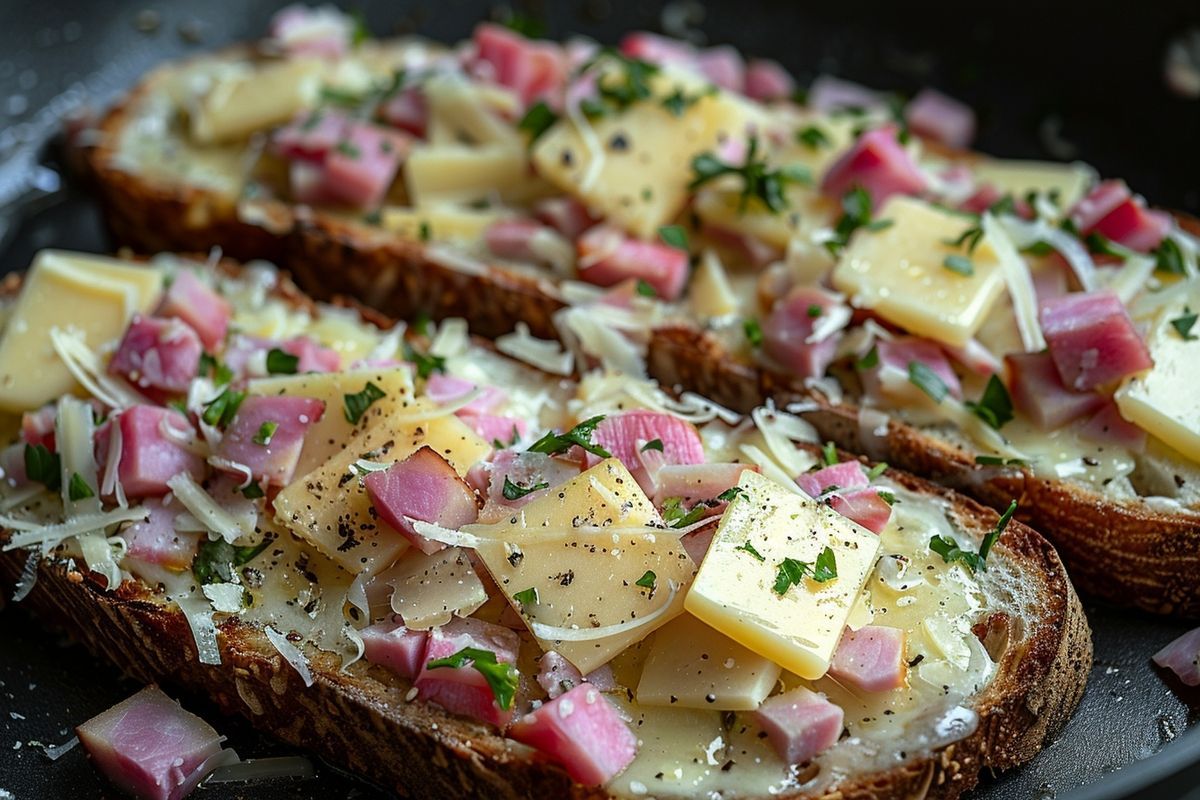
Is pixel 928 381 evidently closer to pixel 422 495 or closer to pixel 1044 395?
pixel 1044 395

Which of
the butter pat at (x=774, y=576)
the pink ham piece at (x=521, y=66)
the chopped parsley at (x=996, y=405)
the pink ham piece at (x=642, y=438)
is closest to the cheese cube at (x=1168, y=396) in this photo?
the chopped parsley at (x=996, y=405)

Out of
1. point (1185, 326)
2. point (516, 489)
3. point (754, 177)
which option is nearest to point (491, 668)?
point (516, 489)

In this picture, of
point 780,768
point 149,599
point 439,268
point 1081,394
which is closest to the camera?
point 780,768

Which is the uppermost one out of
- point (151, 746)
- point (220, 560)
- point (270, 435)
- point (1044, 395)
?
point (1044, 395)

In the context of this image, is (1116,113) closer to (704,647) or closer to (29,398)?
(704,647)

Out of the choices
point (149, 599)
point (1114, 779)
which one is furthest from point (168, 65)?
point (1114, 779)

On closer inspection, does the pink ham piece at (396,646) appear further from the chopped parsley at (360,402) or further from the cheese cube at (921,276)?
the cheese cube at (921,276)
